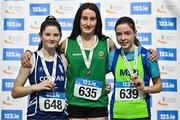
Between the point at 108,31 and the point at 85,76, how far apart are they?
1397 millimetres

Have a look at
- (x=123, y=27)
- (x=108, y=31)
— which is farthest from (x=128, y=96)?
(x=108, y=31)

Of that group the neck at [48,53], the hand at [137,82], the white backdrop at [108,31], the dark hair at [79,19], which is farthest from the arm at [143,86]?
the white backdrop at [108,31]

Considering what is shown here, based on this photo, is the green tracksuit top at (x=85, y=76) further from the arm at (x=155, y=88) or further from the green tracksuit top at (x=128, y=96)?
the arm at (x=155, y=88)

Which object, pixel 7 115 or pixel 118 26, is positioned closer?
pixel 118 26

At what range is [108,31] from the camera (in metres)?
3.80

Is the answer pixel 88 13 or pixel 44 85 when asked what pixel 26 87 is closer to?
pixel 44 85

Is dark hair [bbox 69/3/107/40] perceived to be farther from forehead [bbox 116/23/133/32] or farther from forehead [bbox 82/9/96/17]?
forehead [bbox 116/23/133/32]

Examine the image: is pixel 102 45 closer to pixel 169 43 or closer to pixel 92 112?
pixel 92 112

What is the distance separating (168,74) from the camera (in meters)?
3.76

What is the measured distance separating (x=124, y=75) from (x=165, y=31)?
1.50 metres

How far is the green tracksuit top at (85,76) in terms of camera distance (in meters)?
2.47

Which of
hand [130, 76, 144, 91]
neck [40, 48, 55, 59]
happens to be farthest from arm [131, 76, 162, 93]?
neck [40, 48, 55, 59]

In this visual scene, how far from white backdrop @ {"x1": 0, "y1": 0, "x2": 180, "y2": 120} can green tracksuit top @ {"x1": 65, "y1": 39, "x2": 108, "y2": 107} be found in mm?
1275

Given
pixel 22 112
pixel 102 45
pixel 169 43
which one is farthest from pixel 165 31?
pixel 22 112
